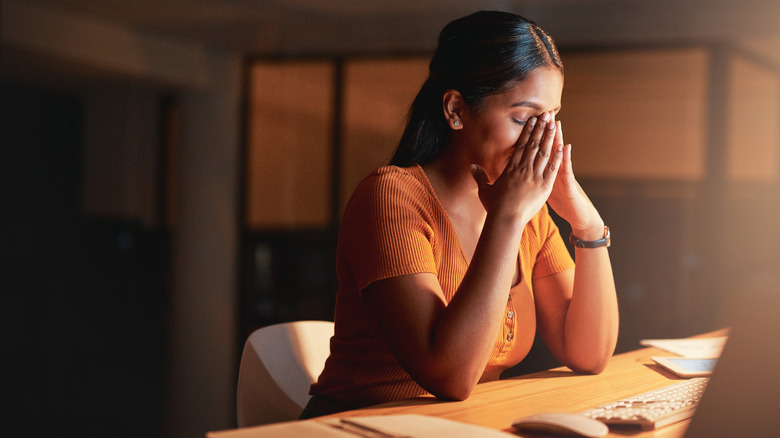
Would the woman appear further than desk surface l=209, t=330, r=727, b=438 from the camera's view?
Yes

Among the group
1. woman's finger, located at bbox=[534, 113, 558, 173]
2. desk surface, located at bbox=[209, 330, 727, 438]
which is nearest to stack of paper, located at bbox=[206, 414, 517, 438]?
desk surface, located at bbox=[209, 330, 727, 438]

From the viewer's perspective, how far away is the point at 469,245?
1266 millimetres

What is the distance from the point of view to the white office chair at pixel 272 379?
4.40 ft

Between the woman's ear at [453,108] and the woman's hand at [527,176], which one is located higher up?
the woman's ear at [453,108]

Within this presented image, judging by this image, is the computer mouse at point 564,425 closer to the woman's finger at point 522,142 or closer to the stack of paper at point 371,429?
the stack of paper at point 371,429

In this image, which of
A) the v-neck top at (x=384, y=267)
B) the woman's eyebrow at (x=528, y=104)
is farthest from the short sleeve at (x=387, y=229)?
the woman's eyebrow at (x=528, y=104)

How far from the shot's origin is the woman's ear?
1.27m

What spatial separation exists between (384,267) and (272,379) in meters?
0.42

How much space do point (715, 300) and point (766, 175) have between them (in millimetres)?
586

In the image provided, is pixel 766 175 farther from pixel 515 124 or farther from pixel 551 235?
pixel 515 124

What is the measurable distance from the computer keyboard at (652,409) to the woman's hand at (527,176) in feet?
0.99

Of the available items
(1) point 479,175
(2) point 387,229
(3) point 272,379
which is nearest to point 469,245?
(1) point 479,175

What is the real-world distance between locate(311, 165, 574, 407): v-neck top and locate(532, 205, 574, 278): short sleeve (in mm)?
146

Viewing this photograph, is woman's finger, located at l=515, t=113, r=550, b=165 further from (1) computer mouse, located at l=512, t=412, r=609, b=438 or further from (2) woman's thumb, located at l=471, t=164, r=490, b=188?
(1) computer mouse, located at l=512, t=412, r=609, b=438
